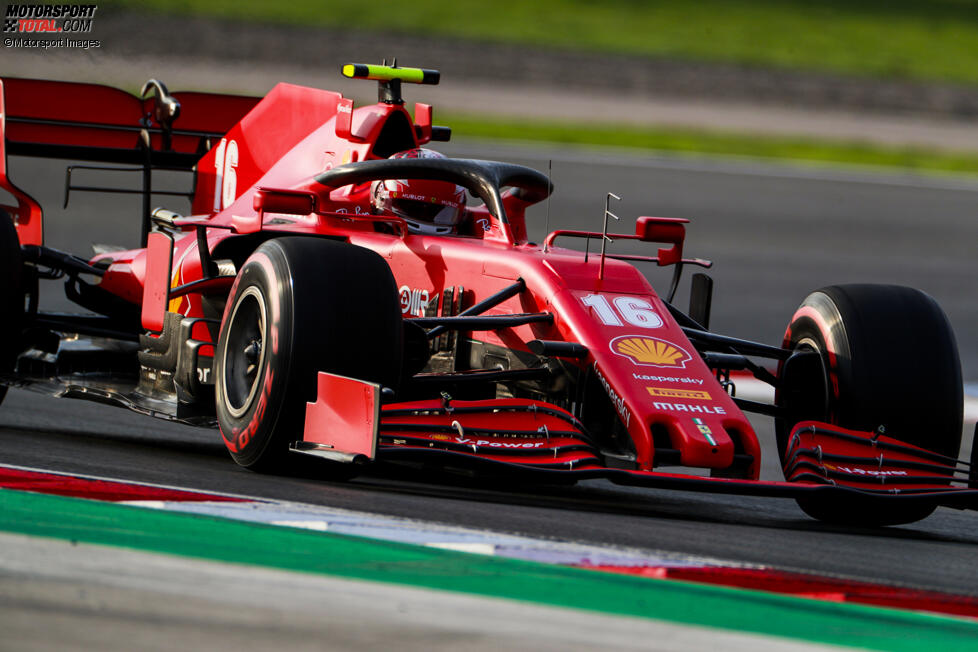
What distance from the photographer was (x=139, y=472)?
19.5 feet

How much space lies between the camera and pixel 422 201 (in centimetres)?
706

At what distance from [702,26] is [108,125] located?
33681 millimetres

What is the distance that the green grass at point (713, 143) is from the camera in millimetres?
23875

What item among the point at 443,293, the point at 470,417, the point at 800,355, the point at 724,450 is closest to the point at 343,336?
the point at 470,417

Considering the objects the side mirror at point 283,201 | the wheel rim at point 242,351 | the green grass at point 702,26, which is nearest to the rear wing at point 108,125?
the side mirror at point 283,201

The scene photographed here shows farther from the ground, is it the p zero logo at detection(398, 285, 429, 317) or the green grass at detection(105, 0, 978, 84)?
the green grass at detection(105, 0, 978, 84)

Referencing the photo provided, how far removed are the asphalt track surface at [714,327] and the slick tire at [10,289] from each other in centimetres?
47

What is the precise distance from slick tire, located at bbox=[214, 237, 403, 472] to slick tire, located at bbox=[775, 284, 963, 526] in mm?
1879

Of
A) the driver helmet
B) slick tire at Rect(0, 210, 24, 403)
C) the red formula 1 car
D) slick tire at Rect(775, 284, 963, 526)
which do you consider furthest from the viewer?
slick tire at Rect(0, 210, 24, 403)

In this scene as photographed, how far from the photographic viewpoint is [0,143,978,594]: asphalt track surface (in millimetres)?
5172

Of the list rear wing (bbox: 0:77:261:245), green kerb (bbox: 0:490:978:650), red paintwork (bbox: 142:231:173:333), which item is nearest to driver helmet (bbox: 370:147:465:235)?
red paintwork (bbox: 142:231:173:333)

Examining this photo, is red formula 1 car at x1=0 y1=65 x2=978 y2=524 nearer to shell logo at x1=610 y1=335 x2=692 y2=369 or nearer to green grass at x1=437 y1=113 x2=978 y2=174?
shell logo at x1=610 y1=335 x2=692 y2=369

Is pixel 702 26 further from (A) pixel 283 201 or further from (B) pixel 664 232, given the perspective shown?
(A) pixel 283 201

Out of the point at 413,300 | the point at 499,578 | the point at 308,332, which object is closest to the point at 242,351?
the point at 308,332
